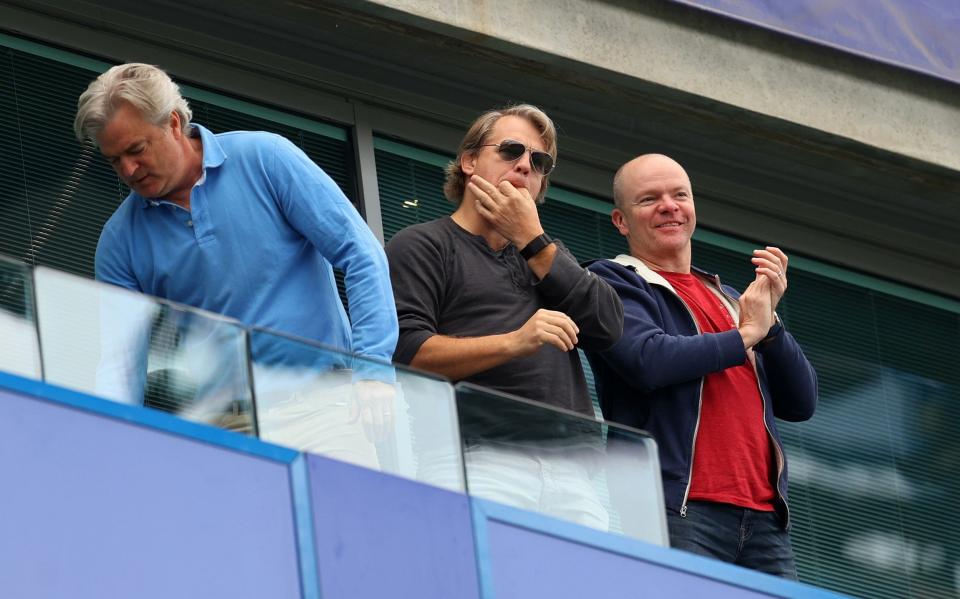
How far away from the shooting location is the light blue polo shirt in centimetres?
502

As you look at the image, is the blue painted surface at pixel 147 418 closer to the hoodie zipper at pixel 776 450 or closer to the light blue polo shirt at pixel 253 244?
the light blue polo shirt at pixel 253 244

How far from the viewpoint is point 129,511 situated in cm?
429

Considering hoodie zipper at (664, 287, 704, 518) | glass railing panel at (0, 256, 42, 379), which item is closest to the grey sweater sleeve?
hoodie zipper at (664, 287, 704, 518)

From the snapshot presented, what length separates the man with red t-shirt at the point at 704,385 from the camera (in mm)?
5410

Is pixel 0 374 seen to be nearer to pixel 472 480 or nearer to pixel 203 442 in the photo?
pixel 203 442

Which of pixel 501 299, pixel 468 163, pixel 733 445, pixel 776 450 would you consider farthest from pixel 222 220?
pixel 776 450

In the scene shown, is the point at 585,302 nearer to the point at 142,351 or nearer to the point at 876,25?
the point at 142,351

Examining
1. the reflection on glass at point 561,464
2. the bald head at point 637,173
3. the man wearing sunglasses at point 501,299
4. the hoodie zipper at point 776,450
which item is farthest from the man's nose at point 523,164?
the reflection on glass at point 561,464

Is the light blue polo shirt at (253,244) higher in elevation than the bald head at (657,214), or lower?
lower

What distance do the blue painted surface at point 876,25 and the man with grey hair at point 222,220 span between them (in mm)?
→ 3135

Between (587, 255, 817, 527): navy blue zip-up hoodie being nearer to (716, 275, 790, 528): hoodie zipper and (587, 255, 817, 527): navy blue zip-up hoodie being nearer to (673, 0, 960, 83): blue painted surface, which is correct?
(716, 275, 790, 528): hoodie zipper

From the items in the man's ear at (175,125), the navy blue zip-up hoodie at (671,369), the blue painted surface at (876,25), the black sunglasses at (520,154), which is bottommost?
the navy blue zip-up hoodie at (671,369)

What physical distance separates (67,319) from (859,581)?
458 cm

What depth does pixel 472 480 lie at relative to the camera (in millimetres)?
4824
